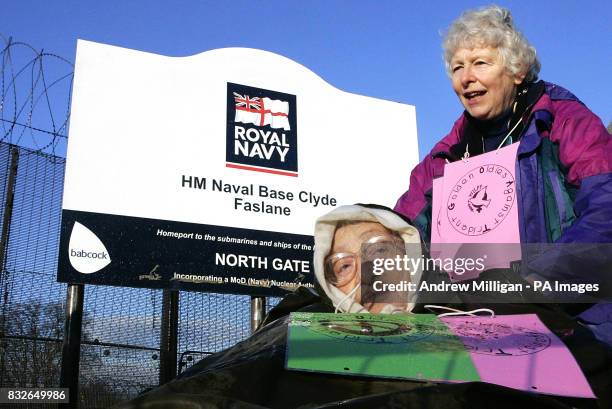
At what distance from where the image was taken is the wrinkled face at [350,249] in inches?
47.7

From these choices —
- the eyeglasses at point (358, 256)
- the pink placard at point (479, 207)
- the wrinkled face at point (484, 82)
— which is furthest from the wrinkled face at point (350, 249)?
the wrinkled face at point (484, 82)

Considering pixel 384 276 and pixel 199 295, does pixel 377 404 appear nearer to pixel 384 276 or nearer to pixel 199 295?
pixel 384 276

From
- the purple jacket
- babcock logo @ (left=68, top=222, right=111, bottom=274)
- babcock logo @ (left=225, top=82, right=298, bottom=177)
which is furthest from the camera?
babcock logo @ (left=225, top=82, right=298, bottom=177)

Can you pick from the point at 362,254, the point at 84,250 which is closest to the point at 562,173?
the point at 362,254

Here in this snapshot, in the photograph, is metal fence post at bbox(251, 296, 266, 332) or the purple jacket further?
metal fence post at bbox(251, 296, 266, 332)

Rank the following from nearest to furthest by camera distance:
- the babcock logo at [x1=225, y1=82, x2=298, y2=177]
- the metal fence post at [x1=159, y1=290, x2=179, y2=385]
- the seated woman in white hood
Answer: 1. the seated woman in white hood
2. the metal fence post at [x1=159, y1=290, x2=179, y2=385]
3. the babcock logo at [x1=225, y1=82, x2=298, y2=177]

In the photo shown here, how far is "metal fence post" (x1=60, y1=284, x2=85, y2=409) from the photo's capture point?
5.21m

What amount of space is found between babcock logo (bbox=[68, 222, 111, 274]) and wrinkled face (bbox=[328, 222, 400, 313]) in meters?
4.49

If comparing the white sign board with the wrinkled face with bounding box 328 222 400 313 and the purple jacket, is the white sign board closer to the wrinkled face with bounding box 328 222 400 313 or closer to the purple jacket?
the purple jacket

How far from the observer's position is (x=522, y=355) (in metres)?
0.95

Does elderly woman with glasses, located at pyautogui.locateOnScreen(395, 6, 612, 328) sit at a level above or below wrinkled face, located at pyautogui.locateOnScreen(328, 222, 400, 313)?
above

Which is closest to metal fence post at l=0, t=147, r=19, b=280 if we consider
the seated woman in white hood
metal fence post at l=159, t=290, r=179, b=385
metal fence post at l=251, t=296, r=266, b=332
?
metal fence post at l=159, t=290, r=179, b=385

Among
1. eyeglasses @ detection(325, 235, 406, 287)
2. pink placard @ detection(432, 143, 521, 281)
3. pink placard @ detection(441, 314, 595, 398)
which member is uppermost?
pink placard @ detection(432, 143, 521, 281)

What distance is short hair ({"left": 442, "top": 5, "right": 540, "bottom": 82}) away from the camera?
1671 millimetres
